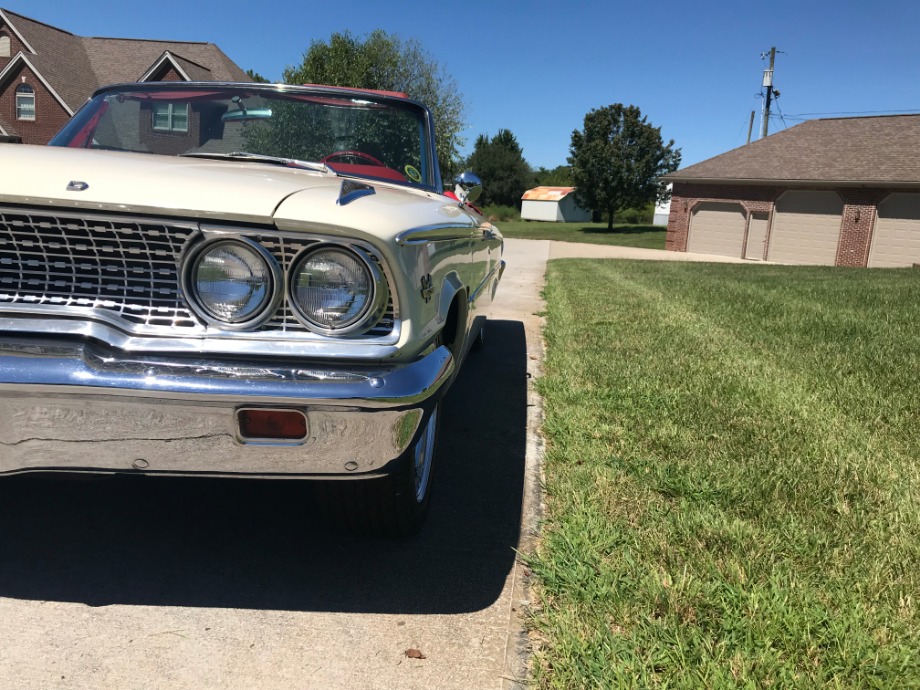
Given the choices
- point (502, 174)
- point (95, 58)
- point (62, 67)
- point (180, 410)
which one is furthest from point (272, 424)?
point (502, 174)

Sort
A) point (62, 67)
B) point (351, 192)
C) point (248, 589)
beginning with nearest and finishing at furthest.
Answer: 1. point (351, 192)
2. point (248, 589)
3. point (62, 67)

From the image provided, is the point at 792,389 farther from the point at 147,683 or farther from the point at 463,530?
the point at 147,683

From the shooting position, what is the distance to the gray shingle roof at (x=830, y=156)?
23547 mm

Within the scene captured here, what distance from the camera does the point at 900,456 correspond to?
352cm

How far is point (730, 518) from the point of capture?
282 cm

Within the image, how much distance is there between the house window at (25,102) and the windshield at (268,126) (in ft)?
97.3

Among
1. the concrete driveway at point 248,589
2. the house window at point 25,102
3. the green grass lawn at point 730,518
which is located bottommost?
the concrete driveway at point 248,589

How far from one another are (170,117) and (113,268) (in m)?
1.79

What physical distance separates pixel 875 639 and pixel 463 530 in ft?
4.72

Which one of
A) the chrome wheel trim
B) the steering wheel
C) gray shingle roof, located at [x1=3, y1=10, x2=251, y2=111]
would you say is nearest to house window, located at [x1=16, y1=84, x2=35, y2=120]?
gray shingle roof, located at [x1=3, y1=10, x2=251, y2=111]

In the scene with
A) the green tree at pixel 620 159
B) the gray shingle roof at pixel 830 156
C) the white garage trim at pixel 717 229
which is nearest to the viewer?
the gray shingle roof at pixel 830 156

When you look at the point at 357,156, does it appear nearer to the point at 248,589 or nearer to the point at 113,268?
the point at 113,268

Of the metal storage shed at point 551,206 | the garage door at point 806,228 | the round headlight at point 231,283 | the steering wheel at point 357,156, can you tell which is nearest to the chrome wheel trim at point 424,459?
the round headlight at point 231,283

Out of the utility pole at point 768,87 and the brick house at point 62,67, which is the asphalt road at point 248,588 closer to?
the brick house at point 62,67
